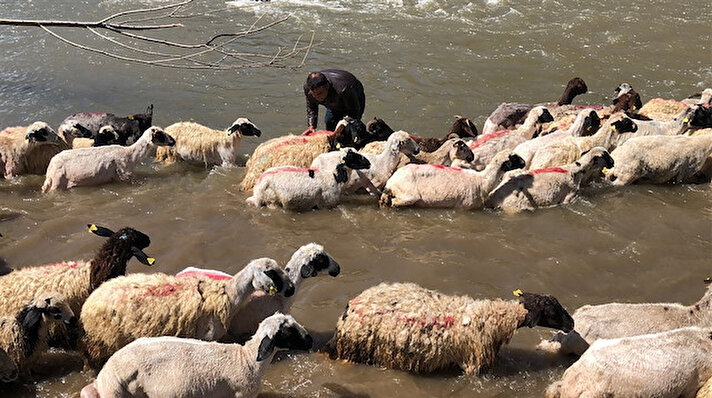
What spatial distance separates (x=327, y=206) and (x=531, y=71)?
937 cm

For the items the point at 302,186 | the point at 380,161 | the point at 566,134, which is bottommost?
the point at 302,186

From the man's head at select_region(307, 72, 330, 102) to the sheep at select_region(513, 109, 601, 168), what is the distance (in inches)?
123

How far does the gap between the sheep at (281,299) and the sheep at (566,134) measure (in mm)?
4691

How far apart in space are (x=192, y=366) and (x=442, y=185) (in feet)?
15.6

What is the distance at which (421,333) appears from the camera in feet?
18.7

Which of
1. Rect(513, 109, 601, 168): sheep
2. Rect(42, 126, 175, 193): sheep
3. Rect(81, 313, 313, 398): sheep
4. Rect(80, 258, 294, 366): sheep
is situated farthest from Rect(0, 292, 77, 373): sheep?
Rect(513, 109, 601, 168): sheep

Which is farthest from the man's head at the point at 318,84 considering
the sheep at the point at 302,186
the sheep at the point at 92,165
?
the sheep at the point at 92,165

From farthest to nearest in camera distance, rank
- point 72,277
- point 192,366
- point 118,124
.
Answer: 1. point 118,124
2. point 72,277
3. point 192,366

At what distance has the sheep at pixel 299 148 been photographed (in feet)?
31.3

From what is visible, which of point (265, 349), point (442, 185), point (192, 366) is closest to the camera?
point (192, 366)

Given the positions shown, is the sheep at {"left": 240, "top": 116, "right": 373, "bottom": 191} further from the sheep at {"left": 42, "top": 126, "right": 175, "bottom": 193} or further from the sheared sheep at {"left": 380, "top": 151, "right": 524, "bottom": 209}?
the sheep at {"left": 42, "top": 126, "right": 175, "bottom": 193}

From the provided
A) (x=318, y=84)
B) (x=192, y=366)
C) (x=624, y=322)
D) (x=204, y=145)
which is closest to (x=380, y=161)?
(x=318, y=84)

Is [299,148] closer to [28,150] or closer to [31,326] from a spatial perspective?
[28,150]

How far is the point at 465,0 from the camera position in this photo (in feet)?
71.1
